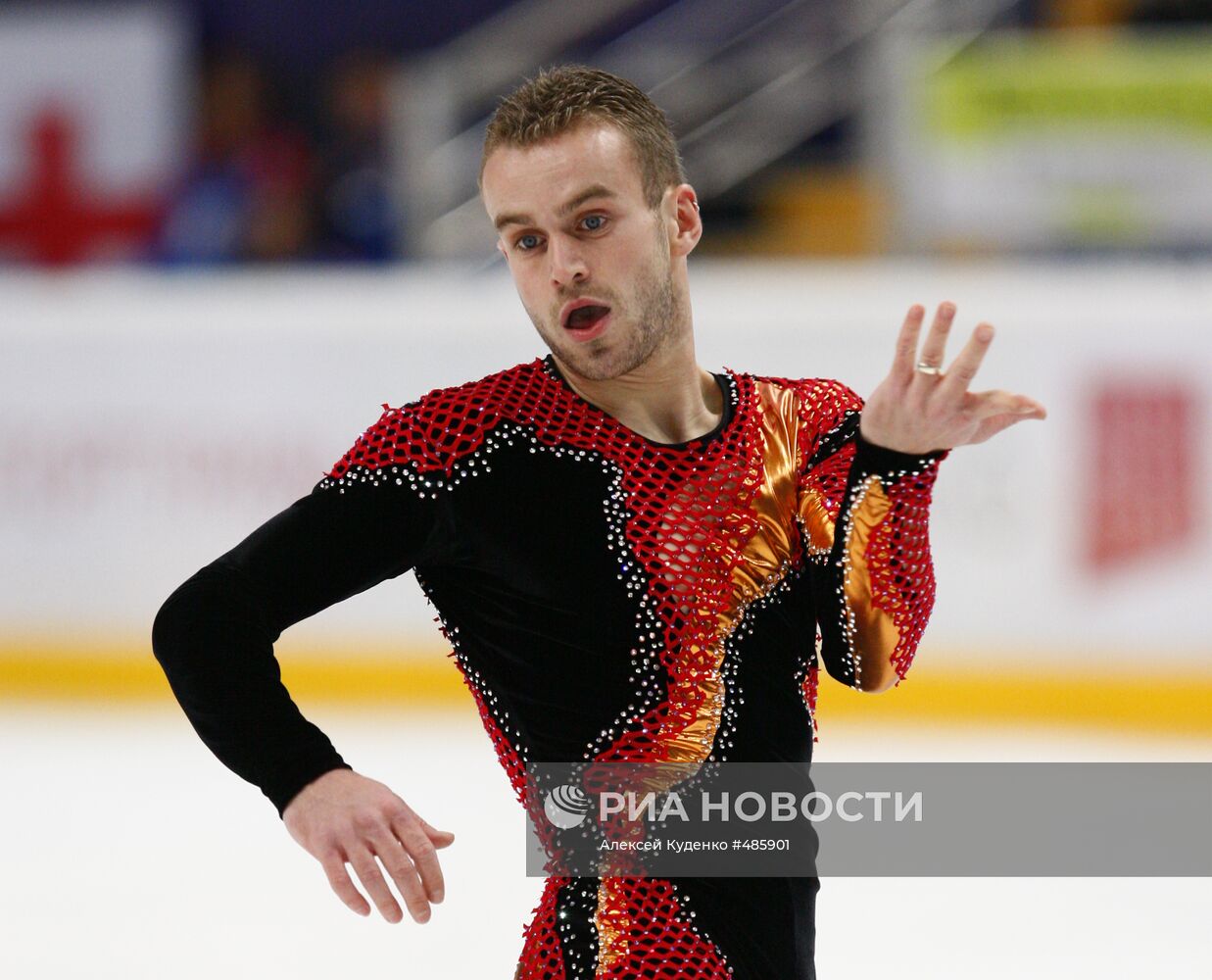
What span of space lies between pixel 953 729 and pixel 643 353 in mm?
3472

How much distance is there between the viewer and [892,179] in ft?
18.9

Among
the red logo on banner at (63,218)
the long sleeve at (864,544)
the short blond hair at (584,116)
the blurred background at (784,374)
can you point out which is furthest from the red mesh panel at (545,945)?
the red logo on banner at (63,218)

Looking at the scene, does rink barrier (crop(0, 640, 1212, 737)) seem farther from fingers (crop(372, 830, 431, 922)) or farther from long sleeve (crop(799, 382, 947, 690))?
fingers (crop(372, 830, 431, 922))

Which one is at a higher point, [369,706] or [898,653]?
[369,706]

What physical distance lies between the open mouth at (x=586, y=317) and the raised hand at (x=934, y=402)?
318 mm

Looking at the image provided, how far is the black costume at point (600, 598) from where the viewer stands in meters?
1.65

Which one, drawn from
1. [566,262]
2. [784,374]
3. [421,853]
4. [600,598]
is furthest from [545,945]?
[784,374]

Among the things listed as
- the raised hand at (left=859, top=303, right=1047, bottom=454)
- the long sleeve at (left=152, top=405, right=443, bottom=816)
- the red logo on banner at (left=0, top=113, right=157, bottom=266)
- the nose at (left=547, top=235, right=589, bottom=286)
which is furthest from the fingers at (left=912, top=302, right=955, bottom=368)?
the red logo on banner at (left=0, top=113, right=157, bottom=266)

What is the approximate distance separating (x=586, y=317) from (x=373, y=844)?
0.62 metres

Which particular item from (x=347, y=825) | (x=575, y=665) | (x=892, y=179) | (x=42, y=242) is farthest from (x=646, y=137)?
(x=42, y=242)

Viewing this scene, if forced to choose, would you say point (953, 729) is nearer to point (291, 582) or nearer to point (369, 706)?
point (369, 706)

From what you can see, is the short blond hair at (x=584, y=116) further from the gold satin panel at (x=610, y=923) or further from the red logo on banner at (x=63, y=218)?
the red logo on banner at (x=63, y=218)

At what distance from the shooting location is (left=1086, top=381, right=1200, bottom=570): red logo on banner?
5.08 metres

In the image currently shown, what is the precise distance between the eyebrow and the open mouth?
0.11 meters
